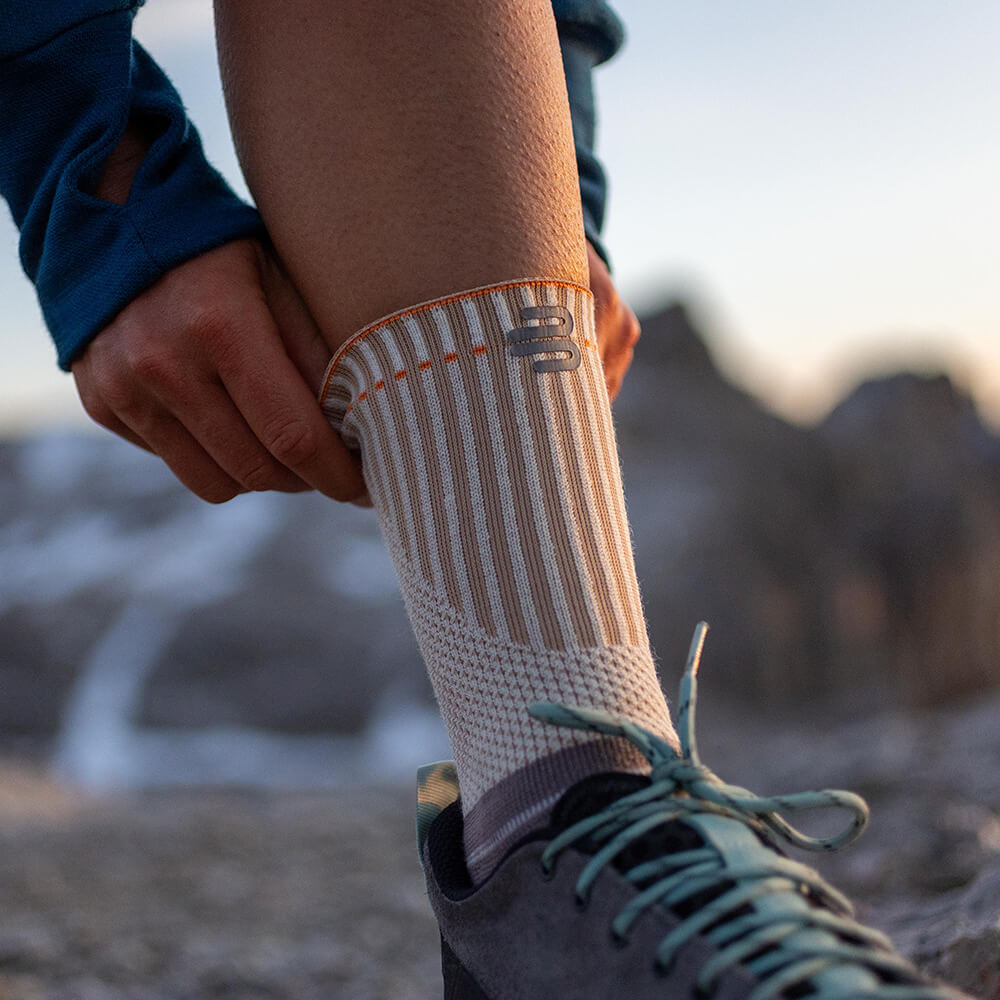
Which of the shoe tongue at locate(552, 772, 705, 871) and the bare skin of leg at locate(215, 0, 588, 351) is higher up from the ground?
the bare skin of leg at locate(215, 0, 588, 351)

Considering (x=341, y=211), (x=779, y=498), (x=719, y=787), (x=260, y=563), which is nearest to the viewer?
(x=719, y=787)

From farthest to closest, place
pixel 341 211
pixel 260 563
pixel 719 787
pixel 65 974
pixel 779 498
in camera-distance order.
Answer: pixel 779 498 → pixel 260 563 → pixel 65 974 → pixel 341 211 → pixel 719 787

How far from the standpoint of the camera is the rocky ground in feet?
5.43

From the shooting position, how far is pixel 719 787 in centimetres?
84

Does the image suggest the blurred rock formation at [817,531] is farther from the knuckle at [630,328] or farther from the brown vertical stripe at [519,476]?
the brown vertical stripe at [519,476]

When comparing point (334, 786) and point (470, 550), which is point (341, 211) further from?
point (334, 786)

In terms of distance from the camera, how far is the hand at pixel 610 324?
49.1 inches

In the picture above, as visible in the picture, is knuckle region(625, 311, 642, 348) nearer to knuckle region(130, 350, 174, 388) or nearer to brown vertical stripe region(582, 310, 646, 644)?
brown vertical stripe region(582, 310, 646, 644)

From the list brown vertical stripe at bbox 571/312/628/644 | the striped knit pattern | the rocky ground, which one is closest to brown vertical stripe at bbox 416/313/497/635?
the striped knit pattern

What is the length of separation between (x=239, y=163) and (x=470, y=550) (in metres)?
0.51

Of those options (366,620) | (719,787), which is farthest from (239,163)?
(366,620)

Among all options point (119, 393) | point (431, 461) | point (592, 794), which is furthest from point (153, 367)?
point (592, 794)

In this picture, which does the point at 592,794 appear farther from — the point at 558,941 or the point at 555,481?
the point at 555,481

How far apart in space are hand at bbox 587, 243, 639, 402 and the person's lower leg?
0.27 m
